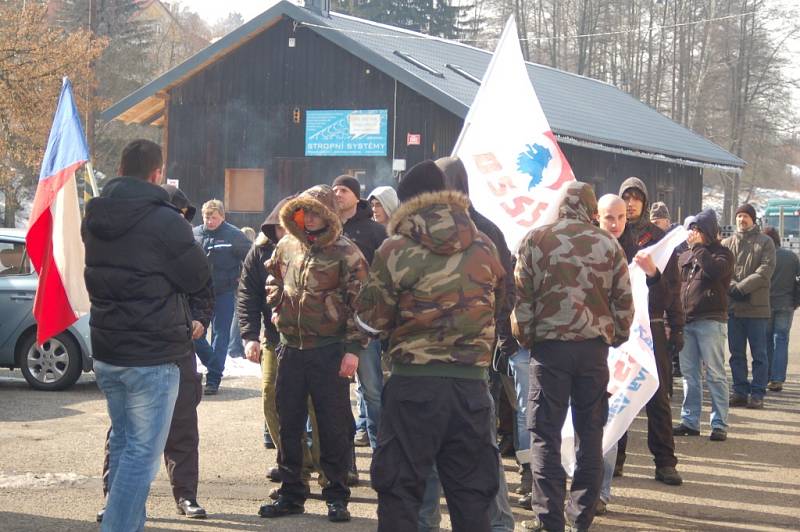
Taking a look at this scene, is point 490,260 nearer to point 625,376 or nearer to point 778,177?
point 625,376

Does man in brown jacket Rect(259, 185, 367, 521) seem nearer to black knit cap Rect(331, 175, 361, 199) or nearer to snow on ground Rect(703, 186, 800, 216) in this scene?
black knit cap Rect(331, 175, 361, 199)

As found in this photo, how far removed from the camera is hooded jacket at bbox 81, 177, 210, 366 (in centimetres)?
554

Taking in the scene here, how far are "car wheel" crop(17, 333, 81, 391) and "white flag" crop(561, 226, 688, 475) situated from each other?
630cm

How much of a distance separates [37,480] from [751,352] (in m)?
7.77

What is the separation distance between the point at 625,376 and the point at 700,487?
4.30ft

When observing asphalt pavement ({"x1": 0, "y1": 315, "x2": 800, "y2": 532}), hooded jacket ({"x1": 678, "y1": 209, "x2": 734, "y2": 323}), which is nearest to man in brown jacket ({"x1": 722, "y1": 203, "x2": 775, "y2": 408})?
asphalt pavement ({"x1": 0, "y1": 315, "x2": 800, "y2": 532})

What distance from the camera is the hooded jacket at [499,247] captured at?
6453mm

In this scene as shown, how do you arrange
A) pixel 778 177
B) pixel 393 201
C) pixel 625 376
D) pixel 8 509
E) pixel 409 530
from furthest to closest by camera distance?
pixel 778 177 < pixel 393 201 < pixel 625 376 < pixel 8 509 < pixel 409 530

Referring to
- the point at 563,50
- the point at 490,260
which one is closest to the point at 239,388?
the point at 490,260

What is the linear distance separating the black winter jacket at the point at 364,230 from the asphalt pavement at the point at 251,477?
1.64 meters

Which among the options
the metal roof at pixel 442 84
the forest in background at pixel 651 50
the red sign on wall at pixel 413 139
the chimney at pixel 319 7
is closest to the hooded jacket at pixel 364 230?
the metal roof at pixel 442 84

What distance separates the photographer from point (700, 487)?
8.23 metres

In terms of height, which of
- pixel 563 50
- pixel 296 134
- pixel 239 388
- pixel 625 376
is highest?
pixel 563 50

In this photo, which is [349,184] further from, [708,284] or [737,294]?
[737,294]
